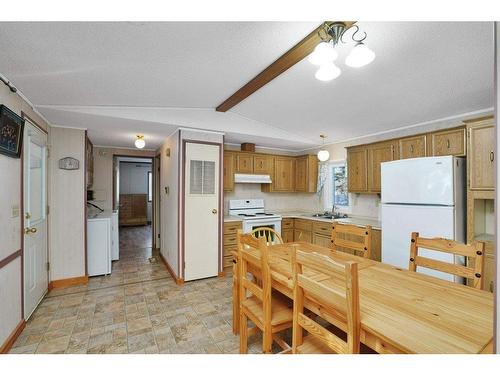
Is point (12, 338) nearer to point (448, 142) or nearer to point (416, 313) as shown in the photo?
point (416, 313)

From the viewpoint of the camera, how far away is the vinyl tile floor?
200 cm

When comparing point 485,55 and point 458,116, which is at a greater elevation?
point 485,55

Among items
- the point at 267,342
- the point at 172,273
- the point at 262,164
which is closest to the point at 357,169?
the point at 262,164

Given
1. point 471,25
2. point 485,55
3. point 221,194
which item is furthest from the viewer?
point 221,194

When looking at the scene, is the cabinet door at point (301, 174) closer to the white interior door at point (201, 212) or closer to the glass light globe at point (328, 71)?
the white interior door at point (201, 212)

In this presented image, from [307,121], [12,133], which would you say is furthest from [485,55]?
[12,133]

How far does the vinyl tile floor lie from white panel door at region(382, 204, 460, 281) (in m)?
1.88

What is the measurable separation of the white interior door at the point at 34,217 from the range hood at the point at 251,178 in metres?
2.68

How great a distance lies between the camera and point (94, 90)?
2262 millimetres

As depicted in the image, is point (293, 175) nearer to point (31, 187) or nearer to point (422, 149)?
point (422, 149)

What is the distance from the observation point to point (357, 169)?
378 cm

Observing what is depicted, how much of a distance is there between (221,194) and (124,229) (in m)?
5.56

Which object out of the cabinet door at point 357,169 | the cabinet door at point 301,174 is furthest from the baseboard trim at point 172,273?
the cabinet door at point 357,169

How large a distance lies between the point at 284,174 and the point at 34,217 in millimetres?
3848
